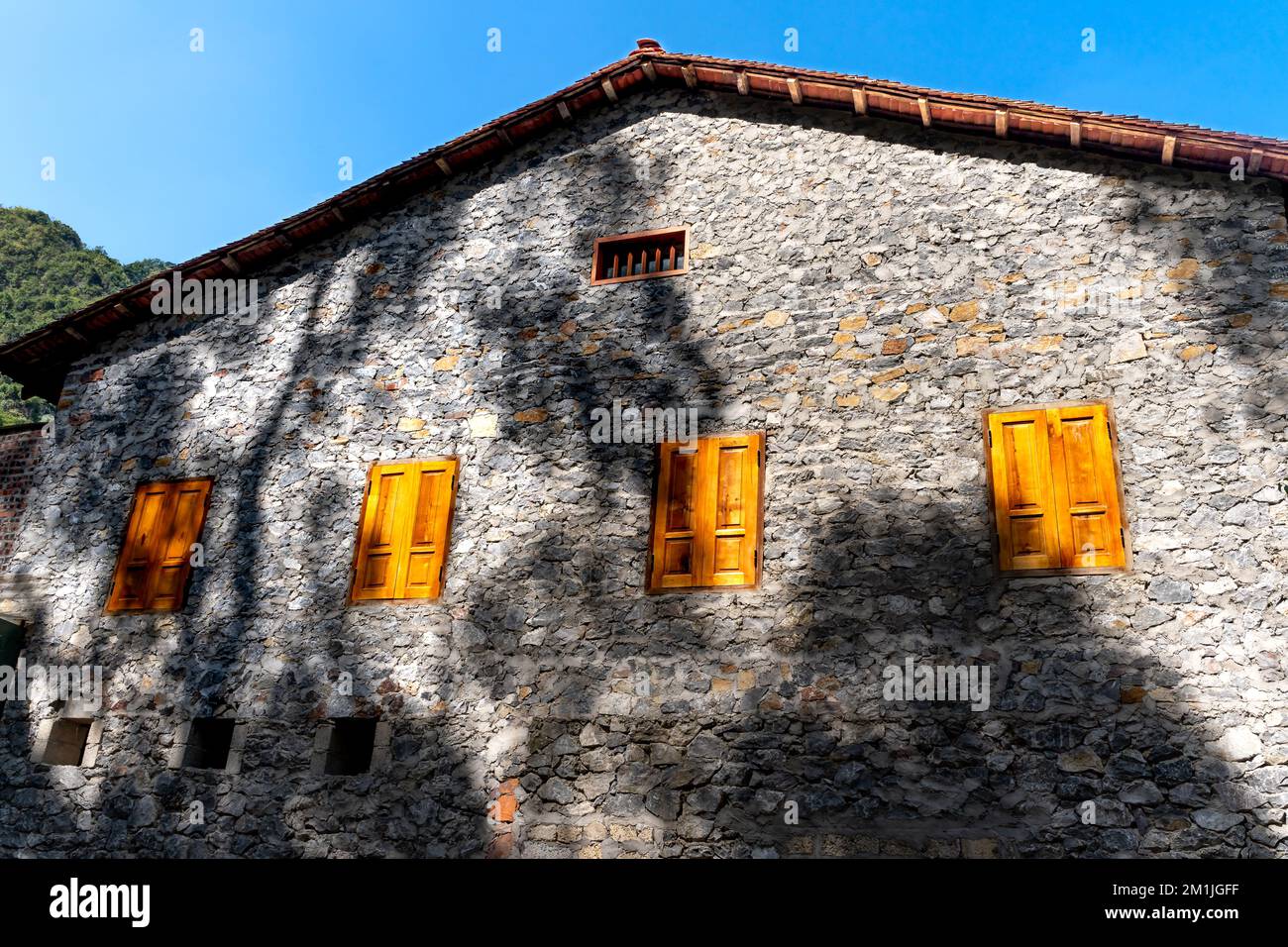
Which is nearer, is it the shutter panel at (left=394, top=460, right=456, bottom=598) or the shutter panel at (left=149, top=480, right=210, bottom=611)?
the shutter panel at (left=394, top=460, right=456, bottom=598)

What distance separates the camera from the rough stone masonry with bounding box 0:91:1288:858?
616 centimetres

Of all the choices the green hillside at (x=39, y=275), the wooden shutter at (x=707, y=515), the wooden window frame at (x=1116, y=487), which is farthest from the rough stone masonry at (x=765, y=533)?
the green hillside at (x=39, y=275)

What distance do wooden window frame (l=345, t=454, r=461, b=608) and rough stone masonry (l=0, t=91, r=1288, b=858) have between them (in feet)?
0.32

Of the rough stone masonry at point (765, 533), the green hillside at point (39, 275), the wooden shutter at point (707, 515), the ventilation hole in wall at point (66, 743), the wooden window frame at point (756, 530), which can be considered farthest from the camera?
the green hillside at point (39, 275)

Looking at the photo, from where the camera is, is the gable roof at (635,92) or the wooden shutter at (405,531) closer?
the gable roof at (635,92)

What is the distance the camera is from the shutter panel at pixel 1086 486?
6445 mm

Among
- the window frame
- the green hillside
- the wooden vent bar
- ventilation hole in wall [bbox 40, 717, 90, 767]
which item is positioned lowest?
ventilation hole in wall [bbox 40, 717, 90, 767]

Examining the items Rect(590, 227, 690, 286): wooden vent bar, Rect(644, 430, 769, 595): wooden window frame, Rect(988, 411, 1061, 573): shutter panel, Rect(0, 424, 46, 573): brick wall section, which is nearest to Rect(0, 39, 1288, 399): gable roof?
Rect(0, 424, 46, 573): brick wall section

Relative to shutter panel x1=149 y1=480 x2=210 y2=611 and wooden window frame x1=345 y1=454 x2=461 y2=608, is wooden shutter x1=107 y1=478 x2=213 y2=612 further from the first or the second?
wooden window frame x1=345 y1=454 x2=461 y2=608

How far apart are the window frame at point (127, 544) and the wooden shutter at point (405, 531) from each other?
1777mm

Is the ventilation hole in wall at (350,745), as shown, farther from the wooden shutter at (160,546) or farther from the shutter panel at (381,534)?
the wooden shutter at (160,546)
